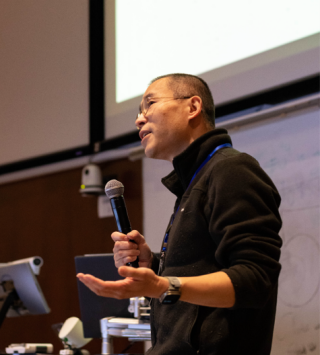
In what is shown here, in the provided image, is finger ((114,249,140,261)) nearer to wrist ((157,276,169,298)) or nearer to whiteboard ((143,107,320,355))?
wrist ((157,276,169,298))

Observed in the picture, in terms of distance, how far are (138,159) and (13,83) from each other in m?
1.73

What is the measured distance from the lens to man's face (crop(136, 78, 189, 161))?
1.27m

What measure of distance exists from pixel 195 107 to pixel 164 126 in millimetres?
111

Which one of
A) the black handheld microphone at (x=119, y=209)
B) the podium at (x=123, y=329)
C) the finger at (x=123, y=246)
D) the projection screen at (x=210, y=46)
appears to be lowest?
the podium at (x=123, y=329)

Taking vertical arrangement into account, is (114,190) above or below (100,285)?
above

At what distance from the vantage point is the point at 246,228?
89cm

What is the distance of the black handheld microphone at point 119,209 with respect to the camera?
1.13m

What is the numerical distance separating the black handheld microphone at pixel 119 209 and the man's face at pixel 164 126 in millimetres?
166

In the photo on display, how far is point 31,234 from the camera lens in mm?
3904

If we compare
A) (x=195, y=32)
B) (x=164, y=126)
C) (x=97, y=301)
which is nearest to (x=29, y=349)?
(x=97, y=301)

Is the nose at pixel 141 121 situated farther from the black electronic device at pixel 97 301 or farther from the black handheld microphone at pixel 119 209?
the black electronic device at pixel 97 301

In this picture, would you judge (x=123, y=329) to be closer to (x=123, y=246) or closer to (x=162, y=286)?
(x=123, y=246)

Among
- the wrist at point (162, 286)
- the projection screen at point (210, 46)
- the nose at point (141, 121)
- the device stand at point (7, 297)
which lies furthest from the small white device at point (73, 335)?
the projection screen at point (210, 46)

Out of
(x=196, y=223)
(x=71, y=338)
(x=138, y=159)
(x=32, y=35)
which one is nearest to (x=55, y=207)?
(x=138, y=159)
